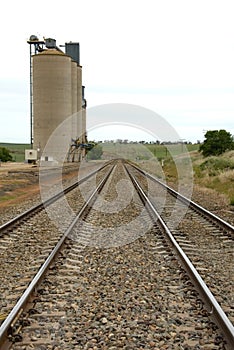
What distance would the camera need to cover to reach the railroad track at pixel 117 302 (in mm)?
5184

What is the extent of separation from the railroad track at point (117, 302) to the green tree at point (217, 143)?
45.5 m

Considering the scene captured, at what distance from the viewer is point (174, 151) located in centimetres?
7212

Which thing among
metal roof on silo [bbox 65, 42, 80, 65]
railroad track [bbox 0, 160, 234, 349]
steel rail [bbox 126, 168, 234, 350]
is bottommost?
railroad track [bbox 0, 160, 234, 349]

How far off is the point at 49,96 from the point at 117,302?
53.4 metres

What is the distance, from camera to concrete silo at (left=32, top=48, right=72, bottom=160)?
2287 inches

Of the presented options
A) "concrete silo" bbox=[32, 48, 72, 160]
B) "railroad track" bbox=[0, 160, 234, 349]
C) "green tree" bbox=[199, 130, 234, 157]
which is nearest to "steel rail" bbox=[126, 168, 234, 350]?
"railroad track" bbox=[0, 160, 234, 349]

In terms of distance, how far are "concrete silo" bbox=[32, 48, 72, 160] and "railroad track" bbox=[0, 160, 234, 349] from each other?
48467 mm

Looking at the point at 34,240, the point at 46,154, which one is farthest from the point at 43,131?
the point at 34,240

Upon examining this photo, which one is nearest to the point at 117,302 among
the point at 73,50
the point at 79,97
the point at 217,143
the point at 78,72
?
the point at 217,143

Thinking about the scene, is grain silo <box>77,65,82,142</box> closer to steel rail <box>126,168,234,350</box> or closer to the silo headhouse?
the silo headhouse

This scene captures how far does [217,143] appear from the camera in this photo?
56.0m

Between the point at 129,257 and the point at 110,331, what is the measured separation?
3.60 meters

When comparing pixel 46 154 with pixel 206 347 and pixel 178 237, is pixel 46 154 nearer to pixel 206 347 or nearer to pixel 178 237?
pixel 178 237

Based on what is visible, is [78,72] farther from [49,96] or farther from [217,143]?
[217,143]
